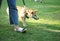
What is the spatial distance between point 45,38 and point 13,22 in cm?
81

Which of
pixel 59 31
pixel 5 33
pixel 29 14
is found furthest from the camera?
pixel 29 14

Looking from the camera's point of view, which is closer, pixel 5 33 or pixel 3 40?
pixel 3 40

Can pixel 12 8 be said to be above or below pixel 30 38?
Answer: above

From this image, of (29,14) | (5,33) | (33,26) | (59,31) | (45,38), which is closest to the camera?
(45,38)

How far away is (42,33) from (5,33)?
90 centimetres

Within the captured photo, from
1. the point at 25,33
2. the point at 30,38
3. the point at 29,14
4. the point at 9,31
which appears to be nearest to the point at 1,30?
the point at 9,31

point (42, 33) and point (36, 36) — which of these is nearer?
point (36, 36)

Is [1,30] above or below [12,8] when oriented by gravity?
below

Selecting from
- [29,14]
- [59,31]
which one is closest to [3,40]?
[59,31]

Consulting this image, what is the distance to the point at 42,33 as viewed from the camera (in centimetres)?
650

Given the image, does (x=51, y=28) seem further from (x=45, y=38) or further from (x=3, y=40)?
(x=3, y=40)

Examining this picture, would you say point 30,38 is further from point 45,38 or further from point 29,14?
point 29,14

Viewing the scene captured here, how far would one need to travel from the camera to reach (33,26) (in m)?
7.48

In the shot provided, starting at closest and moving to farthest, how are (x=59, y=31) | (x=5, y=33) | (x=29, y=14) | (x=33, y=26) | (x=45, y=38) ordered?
1. (x=45, y=38)
2. (x=5, y=33)
3. (x=59, y=31)
4. (x=33, y=26)
5. (x=29, y=14)
